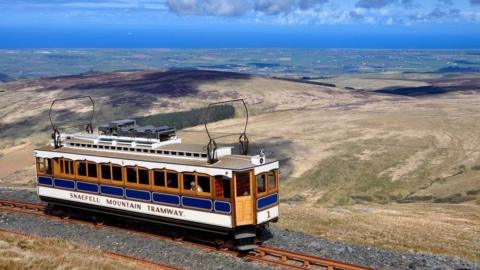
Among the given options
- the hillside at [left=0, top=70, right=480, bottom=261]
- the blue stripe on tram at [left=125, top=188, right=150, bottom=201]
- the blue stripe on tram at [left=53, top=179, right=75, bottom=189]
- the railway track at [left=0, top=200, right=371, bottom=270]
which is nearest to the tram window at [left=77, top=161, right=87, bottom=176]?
the blue stripe on tram at [left=53, top=179, right=75, bottom=189]

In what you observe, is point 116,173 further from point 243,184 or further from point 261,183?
point 261,183

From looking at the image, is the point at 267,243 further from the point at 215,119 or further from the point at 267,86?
the point at 267,86

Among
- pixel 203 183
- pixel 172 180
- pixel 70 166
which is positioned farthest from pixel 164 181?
pixel 70 166

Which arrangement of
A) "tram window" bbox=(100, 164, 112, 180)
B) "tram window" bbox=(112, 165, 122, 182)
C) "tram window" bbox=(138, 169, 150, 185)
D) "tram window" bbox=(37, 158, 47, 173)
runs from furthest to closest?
"tram window" bbox=(37, 158, 47, 173) → "tram window" bbox=(100, 164, 112, 180) → "tram window" bbox=(112, 165, 122, 182) → "tram window" bbox=(138, 169, 150, 185)

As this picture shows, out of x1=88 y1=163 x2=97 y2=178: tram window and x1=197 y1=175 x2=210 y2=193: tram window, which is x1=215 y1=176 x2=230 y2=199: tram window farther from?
x1=88 y1=163 x2=97 y2=178: tram window

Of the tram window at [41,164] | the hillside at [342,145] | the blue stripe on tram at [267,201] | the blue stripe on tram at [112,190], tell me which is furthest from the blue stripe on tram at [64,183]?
the hillside at [342,145]

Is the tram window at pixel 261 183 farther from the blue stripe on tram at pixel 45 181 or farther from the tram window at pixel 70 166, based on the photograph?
the blue stripe on tram at pixel 45 181
